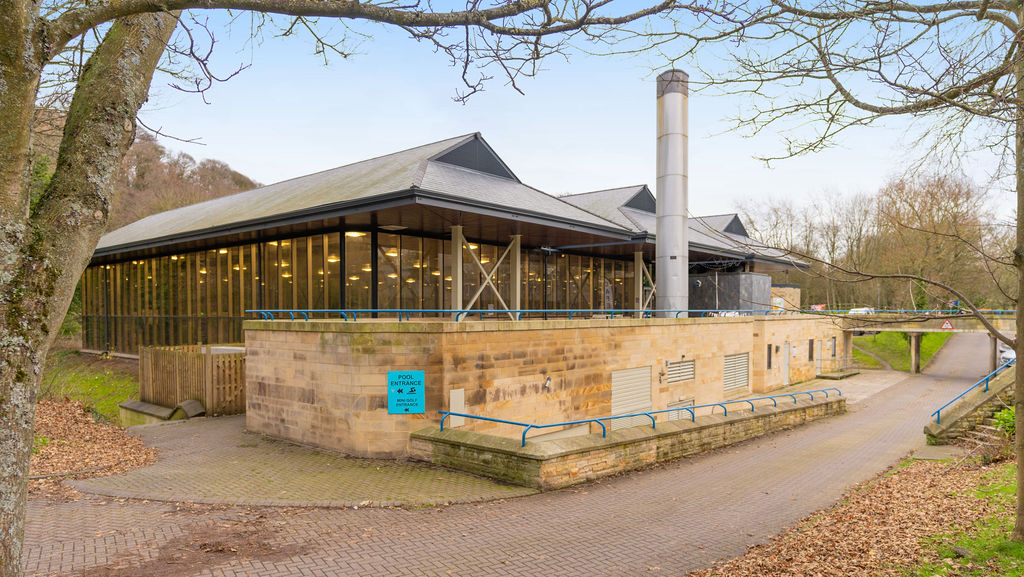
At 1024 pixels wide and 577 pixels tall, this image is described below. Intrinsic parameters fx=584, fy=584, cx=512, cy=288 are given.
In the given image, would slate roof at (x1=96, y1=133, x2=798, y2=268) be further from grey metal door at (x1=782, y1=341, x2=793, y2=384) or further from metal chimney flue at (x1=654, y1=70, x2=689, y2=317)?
grey metal door at (x1=782, y1=341, x2=793, y2=384)

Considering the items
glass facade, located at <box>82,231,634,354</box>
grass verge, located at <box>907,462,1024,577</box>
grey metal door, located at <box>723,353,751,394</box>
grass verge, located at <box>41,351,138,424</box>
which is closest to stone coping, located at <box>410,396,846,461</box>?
glass facade, located at <box>82,231,634,354</box>

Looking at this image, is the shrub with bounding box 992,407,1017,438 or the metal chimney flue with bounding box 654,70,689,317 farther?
the metal chimney flue with bounding box 654,70,689,317

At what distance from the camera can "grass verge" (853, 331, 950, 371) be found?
141ft

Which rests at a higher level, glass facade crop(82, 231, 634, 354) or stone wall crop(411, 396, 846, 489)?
glass facade crop(82, 231, 634, 354)

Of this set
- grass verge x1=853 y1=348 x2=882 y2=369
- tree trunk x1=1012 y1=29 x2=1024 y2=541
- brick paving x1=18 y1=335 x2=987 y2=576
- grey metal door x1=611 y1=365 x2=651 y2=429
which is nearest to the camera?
tree trunk x1=1012 y1=29 x2=1024 y2=541

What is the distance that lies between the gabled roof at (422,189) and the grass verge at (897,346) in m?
34.2

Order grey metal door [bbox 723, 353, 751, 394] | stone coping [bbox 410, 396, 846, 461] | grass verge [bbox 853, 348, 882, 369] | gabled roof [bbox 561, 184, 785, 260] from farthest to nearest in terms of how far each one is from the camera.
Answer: grass verge [bbox 853, 348, 882, 369]
gabled roof [bbox 561, 184, 785, 260]
grey metal door [bbox 723, 353, 751, 394]
stone coping [bbox 410, 396, 846, 461]

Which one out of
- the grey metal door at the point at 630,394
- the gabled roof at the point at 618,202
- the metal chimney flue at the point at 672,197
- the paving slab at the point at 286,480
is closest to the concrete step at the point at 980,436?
the grey metal door at the point at 630,394

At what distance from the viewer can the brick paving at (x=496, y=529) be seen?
6.81m

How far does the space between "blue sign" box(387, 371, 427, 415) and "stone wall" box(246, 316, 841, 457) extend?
0.14 m

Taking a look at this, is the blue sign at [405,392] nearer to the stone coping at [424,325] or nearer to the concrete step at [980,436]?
the stone coping at [424,325]

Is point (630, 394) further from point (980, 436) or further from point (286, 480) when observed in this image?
point (286, 480)

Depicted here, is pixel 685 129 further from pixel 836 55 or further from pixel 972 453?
pixel 836 55

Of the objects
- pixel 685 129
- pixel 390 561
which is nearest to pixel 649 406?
pixel 685 129
